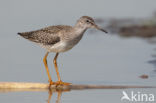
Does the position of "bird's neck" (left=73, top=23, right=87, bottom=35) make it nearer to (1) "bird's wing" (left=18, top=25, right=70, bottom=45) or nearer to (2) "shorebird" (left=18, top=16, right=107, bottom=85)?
(2) "shorebird" (left=18, top=16, right=107, bottom=85)

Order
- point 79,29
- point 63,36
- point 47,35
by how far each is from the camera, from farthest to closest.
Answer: point 47,35, point 79,29, point 63,36

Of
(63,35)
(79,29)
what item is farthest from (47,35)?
(79,29)

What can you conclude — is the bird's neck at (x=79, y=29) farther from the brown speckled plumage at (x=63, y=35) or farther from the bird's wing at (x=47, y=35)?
the bird's wing at (x=47, y=35)

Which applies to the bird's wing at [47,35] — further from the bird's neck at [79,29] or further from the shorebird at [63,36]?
the bird's neck at [79,29]

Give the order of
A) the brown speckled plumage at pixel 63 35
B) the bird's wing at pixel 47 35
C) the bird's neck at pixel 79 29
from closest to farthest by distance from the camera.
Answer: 1. the brown speckled plumage at pixel 63 35
2. the bird's neck at pixel 79 29
3. the bird's wing at pixel 47 35

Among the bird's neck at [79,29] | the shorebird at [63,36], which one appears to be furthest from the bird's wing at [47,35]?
the bird's neck at [79,29]

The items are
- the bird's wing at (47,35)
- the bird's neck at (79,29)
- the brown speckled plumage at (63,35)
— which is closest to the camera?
the brown speckled plumage at (63,35)

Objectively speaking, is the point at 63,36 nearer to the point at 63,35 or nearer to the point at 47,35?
the point at 63,35

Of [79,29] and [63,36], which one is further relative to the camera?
[79,29]

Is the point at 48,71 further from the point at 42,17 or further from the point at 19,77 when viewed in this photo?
the point at 42,17

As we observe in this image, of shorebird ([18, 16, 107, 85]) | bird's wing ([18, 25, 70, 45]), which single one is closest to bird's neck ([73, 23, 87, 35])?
shorebird ([18, 16, 107, 85])

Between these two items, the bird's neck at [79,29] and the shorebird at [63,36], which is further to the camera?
the bird's neck at [79,29]

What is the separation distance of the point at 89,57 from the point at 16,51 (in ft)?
6.93

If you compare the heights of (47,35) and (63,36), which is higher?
(47,35)
